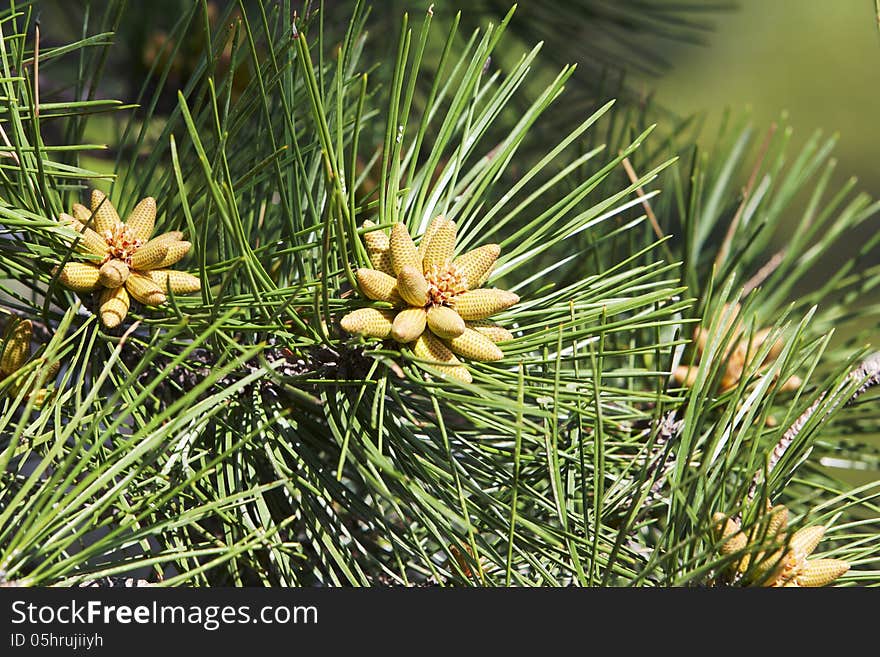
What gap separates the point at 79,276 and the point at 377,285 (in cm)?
11

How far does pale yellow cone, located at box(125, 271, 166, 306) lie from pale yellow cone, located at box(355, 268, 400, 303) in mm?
78

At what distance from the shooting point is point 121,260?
326 millimetres

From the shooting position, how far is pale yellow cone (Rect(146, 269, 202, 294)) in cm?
33

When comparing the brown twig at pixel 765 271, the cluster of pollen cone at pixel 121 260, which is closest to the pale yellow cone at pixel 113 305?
the cluster of pollen cone at pixel 121 260

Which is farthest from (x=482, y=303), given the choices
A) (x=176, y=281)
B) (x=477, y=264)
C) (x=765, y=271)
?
(x=765, y=271)

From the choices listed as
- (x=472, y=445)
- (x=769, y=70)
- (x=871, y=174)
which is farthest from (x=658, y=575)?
(x=769, y=70)

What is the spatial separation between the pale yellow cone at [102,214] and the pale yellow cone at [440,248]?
13cm

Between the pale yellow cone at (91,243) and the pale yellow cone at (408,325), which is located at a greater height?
the pale yellow cone at (91,243)

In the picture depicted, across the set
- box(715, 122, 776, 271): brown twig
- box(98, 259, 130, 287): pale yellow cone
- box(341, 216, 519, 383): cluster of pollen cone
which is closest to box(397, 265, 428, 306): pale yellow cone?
box(341, 216, 519, 383): cluster of pollen cone

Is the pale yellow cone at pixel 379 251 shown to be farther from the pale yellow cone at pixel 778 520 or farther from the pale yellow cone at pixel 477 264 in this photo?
the pale yellow cone at pixel 778 520

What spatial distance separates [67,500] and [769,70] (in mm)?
3111

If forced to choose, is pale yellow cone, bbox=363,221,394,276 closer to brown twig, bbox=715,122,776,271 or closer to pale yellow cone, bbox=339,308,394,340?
pale yellow cone, bbox=339,308,394,340

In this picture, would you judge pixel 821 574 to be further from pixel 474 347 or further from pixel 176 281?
pixel 176 281

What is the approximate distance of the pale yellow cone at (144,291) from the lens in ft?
1.05
